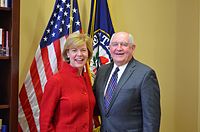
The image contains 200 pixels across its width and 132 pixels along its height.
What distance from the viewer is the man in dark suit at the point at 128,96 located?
2254 millimetres

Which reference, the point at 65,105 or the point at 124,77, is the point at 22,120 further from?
the point at 124,77

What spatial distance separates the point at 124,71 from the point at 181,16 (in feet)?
5.42

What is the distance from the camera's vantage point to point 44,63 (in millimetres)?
2828

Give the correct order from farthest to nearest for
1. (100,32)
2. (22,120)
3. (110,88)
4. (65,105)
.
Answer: (100,32) → (22,120) → (110,88) → (65,105)

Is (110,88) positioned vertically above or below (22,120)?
above

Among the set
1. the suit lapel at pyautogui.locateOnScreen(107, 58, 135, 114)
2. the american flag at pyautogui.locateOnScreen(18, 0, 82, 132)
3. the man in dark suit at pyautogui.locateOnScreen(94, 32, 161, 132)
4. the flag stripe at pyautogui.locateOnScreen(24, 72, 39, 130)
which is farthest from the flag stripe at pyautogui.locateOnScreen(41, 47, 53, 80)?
the suit lapel at pyautogui.locateOnScreen(107, 58, 135, 114)

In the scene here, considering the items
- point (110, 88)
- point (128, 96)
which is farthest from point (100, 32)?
point (128, 96)

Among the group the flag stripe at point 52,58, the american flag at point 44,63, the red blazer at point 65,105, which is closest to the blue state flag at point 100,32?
the american flag at point 44,63

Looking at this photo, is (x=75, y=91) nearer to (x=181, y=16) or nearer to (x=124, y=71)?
(x=124, y=71)

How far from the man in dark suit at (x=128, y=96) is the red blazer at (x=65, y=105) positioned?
16 cm

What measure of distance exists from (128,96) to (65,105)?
0.43 meters

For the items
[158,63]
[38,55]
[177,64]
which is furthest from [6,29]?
[177,64]

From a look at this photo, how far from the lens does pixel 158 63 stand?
365cm

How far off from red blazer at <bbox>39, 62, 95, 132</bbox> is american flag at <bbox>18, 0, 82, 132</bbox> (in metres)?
0.55
